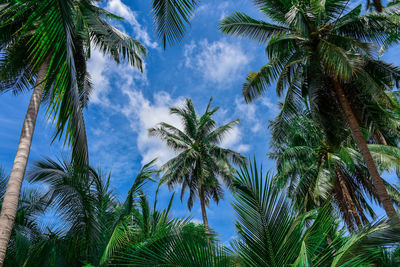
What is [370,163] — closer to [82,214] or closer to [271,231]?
[271,231]

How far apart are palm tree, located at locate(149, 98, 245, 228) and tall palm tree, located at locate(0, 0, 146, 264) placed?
8.56m


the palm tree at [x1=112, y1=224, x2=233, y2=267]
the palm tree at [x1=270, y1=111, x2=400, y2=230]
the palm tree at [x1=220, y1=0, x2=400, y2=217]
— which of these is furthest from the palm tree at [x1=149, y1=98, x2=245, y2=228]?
the palm tree at [x1=112, y1=224, x2=233, y2=267]

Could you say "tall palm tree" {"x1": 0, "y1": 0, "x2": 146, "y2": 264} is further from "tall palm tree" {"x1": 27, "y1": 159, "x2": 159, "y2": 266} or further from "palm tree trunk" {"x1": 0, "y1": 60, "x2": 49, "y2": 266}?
"tall palm tree" {"x1": 27, "y1": 159, "x2": 159, "y2": 266}

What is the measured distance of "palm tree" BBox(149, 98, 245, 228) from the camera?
56.5ft

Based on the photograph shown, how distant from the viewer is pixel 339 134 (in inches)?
387

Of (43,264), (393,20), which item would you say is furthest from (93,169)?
(393,20)

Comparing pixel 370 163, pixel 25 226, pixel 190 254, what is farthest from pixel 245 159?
pixel 25 226

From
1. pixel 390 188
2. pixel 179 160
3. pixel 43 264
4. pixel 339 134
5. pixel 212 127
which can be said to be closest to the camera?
pixel 43 264

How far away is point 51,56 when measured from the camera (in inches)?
223

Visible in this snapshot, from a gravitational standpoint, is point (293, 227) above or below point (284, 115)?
below

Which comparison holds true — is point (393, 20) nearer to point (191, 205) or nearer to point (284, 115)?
point (284, 115)

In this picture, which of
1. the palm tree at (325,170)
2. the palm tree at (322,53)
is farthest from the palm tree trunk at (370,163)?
the palm tree at (325,170)

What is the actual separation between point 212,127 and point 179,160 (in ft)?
12.2

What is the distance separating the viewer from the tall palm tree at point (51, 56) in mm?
2235
